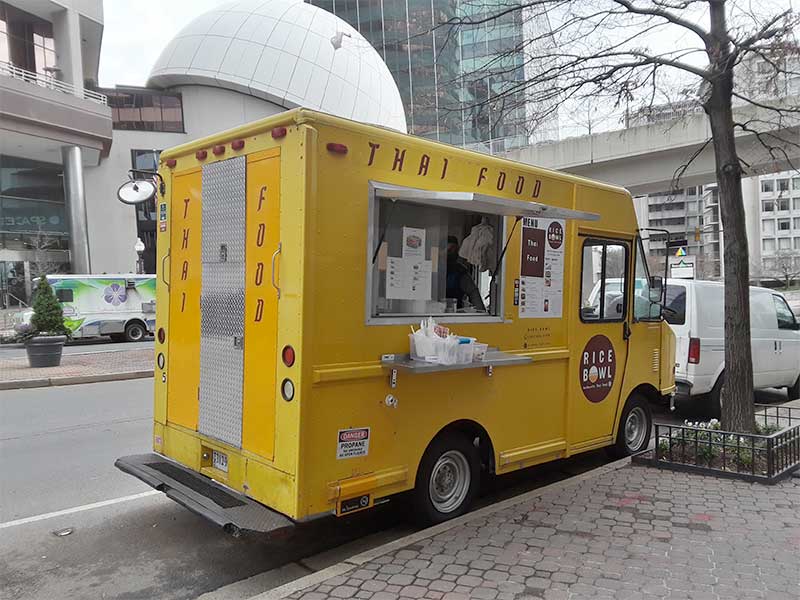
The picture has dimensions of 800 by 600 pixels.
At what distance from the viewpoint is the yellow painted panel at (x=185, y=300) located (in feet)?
15.8

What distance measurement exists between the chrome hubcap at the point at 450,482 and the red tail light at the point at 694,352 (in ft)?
16.0

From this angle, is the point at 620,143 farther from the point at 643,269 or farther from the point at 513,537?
the point at 513,537

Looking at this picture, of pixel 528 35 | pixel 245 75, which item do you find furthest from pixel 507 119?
pixel 245 75

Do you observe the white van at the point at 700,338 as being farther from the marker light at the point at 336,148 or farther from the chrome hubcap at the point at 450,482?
the marker light at the point at 336,148

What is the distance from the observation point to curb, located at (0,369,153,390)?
12086 millimetres

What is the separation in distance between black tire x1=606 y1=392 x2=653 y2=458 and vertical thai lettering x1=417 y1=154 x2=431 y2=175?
137 inches

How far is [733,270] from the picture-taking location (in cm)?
645

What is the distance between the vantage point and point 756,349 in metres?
9.46

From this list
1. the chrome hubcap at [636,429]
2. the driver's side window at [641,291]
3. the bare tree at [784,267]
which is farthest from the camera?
the bare tree at [784,267]

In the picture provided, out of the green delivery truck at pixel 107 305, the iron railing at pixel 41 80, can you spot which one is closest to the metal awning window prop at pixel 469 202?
the green delivery truck at pixel 107 305

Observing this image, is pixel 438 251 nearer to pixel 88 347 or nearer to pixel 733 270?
pixel 733 270

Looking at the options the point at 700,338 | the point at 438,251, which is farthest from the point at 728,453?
the point at 438,251

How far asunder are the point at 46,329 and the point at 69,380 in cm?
426

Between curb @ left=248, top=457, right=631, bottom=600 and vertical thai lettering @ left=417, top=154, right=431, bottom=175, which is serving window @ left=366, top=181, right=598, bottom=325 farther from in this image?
curb @ left=248, top=457, right=631, bottom=600
